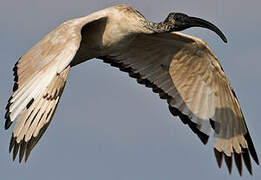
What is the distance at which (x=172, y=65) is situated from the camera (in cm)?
1293

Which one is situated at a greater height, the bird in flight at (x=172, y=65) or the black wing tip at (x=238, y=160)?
the bird in flight at (x=172, y=65)

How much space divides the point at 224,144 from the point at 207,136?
29cm

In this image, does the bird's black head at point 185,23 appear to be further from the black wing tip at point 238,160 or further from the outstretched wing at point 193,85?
the black wing tip at point 238,160

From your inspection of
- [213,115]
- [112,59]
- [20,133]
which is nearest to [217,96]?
[213,115]

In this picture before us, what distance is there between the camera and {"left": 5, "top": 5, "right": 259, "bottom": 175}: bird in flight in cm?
1155

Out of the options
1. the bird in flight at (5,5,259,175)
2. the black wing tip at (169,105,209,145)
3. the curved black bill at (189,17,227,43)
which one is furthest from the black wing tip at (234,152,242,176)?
the curved black bill at (189,17,227,43)

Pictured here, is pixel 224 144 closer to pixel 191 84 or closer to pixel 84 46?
pixel 191 84

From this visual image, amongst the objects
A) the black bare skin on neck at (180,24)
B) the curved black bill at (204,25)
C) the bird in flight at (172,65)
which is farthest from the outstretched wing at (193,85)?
the curved black bill at (204,25)

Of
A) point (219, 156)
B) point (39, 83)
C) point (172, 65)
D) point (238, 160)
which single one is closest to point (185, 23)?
point (172, 65)

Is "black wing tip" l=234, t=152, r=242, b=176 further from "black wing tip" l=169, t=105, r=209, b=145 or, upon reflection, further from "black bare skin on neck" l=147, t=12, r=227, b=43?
"black bare skin on neck" l=147, t=12, r=227, b=43

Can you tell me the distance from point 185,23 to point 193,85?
1.30 metres

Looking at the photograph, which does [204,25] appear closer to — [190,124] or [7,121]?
[190,124]

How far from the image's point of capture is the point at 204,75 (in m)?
12.9

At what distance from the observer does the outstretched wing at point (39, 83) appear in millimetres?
9609
